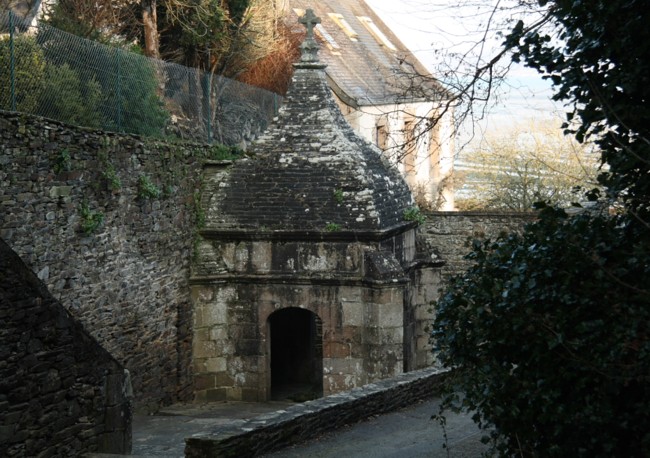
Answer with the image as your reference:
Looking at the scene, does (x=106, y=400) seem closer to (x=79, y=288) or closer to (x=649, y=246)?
(x=79, y=288)

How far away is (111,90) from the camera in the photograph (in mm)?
16844

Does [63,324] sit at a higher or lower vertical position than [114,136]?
lower

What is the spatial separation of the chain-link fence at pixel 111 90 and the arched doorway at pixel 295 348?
372cm

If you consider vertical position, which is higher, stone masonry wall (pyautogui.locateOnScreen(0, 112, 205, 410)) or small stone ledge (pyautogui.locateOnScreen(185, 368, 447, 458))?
stone masonry wall (pyautogui.locateOnScreen(0, 112, 205, 410))

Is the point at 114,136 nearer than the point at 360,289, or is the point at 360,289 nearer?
the point at 114,136

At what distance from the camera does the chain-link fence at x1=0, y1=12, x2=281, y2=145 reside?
1450 cm

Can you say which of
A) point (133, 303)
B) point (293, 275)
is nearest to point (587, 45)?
point (133, 303)

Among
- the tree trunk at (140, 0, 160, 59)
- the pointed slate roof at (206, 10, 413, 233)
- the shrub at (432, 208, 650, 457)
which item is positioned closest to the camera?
the shrub at (432, 208, 650, 457)

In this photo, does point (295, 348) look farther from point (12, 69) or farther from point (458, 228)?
point (12, 69)

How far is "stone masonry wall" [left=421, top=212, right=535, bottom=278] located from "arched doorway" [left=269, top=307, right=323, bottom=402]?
468 cm

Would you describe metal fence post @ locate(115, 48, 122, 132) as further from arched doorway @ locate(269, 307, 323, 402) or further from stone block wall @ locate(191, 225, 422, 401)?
arched doorway @ locate(269, 307, 323, 402)

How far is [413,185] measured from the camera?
112 feet

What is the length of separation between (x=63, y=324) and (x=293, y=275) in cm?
768

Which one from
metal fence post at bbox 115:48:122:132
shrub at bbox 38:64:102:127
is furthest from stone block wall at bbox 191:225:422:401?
shrub at bbox 38:64:102:127
